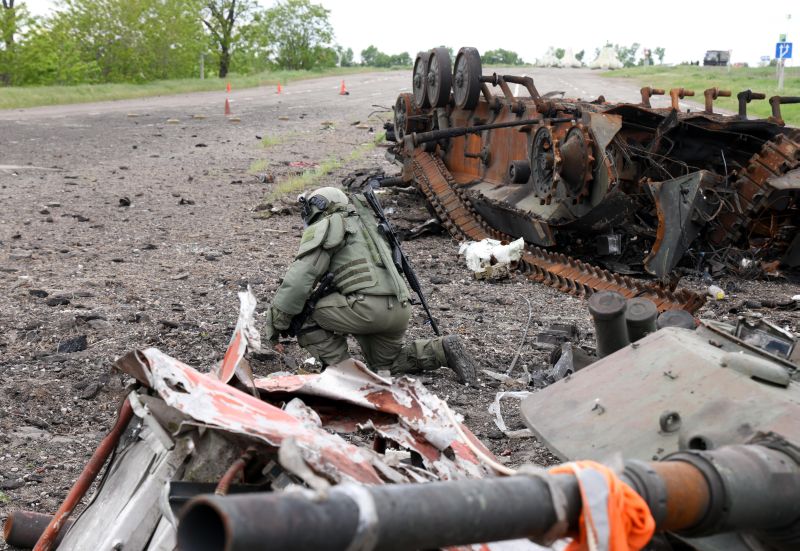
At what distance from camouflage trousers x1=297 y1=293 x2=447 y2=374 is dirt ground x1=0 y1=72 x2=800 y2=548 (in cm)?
25

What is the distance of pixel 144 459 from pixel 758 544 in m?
1.95

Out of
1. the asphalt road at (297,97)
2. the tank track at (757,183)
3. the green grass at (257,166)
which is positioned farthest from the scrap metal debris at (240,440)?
the asphalt road at (297,97)

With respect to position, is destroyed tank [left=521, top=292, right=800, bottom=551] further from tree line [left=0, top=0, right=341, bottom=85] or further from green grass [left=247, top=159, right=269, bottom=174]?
tree line [left=0, top=0, right=341, bottom=85]

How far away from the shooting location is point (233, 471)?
9.06 feet

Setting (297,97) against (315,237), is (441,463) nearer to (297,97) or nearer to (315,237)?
(315,237)

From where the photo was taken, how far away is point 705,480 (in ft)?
7.23

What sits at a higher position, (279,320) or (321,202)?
(321,202)

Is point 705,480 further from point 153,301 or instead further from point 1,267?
point 1,267

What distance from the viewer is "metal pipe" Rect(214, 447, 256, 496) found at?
267cm

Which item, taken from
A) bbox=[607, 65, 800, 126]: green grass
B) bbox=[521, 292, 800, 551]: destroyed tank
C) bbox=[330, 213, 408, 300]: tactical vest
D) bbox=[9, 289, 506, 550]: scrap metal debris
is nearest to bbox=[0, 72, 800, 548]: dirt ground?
bbox=[330, 213, 408, 300]: tactical vest

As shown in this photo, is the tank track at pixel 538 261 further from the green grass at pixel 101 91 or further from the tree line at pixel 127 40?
the tree line at pixel 127 40

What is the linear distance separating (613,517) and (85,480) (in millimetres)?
1984

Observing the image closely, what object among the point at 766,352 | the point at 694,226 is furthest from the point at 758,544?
the point at 694,226

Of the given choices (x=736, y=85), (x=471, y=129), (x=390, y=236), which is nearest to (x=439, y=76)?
(x=471, y=129)
